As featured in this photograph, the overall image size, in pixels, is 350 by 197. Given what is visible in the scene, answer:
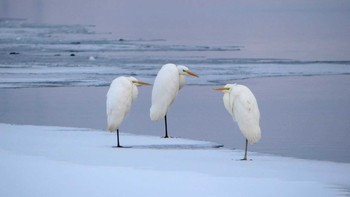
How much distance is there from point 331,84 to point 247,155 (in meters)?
7.22

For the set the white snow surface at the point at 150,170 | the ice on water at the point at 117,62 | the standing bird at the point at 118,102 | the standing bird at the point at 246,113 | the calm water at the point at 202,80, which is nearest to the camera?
the white snow surface at the point at 150,170

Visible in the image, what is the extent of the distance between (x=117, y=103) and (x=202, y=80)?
729 cm

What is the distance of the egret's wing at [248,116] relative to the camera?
8055 millimetres

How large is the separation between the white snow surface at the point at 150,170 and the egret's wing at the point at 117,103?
10.4 inches

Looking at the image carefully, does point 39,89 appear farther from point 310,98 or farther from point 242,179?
point 242,179

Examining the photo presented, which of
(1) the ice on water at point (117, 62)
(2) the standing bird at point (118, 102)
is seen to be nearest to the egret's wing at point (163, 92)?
(2) the standing bird at point (118, 102)

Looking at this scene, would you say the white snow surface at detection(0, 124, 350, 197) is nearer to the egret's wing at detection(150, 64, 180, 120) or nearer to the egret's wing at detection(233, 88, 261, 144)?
the egret's wing at detection(233, 88, 261, 144)

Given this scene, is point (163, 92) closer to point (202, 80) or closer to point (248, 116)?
point (248, 116)

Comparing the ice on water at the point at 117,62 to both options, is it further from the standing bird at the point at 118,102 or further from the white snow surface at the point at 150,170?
the white snow surface at the point at 150,170

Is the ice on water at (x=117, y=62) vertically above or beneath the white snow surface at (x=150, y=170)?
above

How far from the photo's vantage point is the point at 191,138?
33.1 ft

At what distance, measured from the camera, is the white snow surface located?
21.0 ft

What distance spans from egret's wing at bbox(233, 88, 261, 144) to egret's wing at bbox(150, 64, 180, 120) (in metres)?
1.72

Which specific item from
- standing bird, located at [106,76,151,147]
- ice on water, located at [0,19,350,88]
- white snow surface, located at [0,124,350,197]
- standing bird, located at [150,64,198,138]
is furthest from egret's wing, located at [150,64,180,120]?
ice on water, located at [0,19,350,88]
